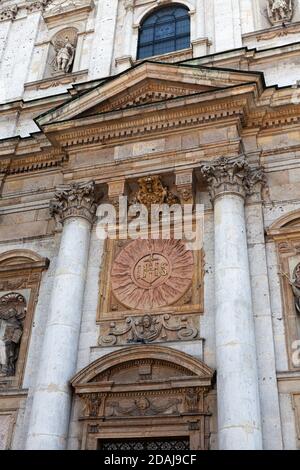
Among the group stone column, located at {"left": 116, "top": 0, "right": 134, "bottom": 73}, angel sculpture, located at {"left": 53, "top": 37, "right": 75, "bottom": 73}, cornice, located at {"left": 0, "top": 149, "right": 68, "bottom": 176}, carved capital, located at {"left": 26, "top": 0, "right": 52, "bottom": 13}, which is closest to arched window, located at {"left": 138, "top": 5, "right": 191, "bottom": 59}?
stone column, located at {"left": 116, "top": 0, "right": 134, "bottom": 73}

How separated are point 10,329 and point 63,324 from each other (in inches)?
67.0

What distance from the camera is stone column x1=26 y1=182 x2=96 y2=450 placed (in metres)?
Result: 9.80

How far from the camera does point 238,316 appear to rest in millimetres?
9680

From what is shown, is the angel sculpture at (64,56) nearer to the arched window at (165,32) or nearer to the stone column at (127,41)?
the stone column at (127,41)

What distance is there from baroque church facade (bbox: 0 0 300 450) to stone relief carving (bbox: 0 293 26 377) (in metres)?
0.03

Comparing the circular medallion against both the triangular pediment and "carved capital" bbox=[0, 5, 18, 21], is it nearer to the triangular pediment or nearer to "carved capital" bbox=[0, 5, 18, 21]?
the triangular pediment

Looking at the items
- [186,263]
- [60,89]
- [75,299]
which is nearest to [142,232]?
[186,263]

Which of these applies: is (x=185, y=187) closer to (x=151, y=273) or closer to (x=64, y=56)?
(x=151, y=273)

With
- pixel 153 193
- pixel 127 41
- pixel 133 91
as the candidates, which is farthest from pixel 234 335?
pixel 127 41

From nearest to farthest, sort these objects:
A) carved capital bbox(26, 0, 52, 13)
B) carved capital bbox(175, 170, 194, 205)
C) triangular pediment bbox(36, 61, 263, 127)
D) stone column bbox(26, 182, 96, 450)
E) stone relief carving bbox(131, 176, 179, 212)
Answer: stone column bbox(26, 182, 96, 450), carved capital bbox(175, 170, 194, 205), stone relief carving bbox(131, 176, 179, 212), triangular pediment bbox(36, 61, 263, 127), carved capital bbox(26, 0, 52, 13)

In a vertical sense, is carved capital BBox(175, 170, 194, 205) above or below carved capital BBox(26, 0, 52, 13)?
below

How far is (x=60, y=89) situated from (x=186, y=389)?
9.95m

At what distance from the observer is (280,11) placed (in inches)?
595

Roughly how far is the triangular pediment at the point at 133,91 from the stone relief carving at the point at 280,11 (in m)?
4.01
